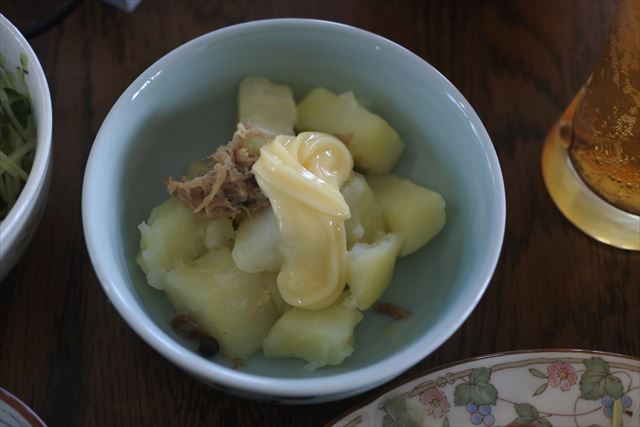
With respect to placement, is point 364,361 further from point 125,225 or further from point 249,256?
point 125,225

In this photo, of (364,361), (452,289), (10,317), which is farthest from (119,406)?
(452,289)

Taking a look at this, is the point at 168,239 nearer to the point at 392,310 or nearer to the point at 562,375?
the point at 392,310

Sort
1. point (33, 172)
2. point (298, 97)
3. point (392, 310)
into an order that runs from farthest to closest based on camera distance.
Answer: point (298, 97), point (392, 310), point (33, 172)

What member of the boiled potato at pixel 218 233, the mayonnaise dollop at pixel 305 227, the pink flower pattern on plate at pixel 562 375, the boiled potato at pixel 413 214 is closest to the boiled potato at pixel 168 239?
the boiled potato at pixel 218 233

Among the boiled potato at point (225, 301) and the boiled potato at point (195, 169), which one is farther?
the boiled potato at point (195, 169)

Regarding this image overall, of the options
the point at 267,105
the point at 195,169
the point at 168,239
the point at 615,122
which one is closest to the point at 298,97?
the point at 267,105

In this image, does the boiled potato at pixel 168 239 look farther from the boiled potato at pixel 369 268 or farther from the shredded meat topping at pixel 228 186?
the boiled potato at pixel 369 268
